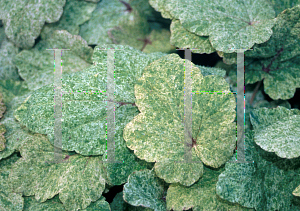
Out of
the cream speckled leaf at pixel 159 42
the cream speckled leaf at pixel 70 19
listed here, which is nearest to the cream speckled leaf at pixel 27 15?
the cream speckled leaf at pixel 70 19

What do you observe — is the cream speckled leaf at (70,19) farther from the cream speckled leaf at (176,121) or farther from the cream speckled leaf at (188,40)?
the cream speckled leaf at (176,121)

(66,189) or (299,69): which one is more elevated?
(299,69)

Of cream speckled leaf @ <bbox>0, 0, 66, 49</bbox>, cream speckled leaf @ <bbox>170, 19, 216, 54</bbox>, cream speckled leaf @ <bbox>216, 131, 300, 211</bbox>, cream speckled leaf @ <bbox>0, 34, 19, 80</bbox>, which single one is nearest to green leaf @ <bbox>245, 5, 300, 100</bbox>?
cream speckled leaf @ <bbox>170, 19, 216, 54</bbox>

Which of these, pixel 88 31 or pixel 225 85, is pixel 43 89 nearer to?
pixel 88 31

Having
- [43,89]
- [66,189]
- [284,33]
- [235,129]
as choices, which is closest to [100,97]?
[43,89]

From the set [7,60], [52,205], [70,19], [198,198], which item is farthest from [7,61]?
[198,198]

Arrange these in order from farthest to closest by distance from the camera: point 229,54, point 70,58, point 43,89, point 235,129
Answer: point 70,58, point 229,54, point 43,89, point 235,129
